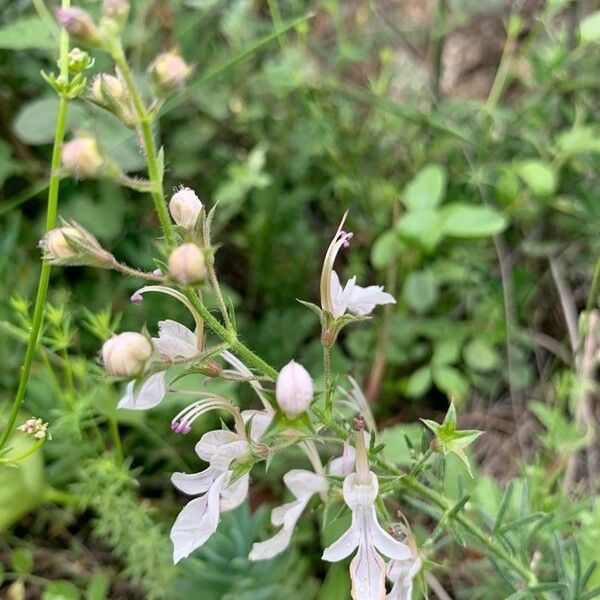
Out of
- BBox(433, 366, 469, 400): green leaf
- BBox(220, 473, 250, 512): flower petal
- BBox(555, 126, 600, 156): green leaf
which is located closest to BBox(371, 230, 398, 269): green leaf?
BBox(433, 366, 469, 400): green leaf

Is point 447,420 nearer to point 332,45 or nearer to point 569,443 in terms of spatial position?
point 569,443

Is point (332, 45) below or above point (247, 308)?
above

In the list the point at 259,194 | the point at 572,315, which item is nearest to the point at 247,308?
the point at 259,194

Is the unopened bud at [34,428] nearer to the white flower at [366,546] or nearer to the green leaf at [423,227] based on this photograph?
the white flower at [366,546]

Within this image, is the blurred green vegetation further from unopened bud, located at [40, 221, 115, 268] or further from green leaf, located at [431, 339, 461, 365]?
unopened bud, located at [40, 221, 115, 268]

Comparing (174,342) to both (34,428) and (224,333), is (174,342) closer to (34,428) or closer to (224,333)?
(224,333)

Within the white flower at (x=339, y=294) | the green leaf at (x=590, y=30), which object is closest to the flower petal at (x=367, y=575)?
the white flower at (x=339, y=294)

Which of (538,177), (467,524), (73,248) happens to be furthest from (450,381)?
(73,248)
